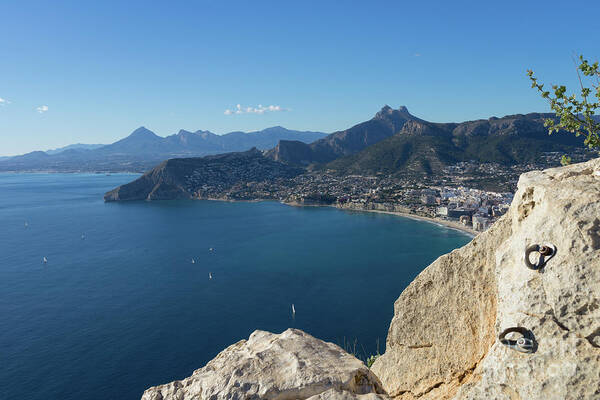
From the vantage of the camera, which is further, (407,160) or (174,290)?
(407,160)

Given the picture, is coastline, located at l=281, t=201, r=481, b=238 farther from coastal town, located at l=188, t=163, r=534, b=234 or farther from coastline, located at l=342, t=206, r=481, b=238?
coastal town, located at l=188, t=163, r=534, b=234

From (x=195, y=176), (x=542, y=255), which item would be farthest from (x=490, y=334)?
(x=195, y=176)

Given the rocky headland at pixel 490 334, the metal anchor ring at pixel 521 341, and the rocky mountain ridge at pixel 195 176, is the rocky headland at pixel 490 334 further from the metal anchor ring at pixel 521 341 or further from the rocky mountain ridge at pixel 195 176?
the rocky mountain ridge at pixel 195 176

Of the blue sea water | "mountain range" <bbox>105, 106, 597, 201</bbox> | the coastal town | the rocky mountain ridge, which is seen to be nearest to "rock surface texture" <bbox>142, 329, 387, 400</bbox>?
the blue sea water

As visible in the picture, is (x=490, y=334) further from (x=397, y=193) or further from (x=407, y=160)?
(x=407, y=160)

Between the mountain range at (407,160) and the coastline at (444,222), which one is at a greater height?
the mountain range at (407,160)

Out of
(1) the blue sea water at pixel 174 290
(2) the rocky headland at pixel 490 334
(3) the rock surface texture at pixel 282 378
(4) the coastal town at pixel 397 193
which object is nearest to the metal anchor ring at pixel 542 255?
(2) the rocky headland at pixel 490 334

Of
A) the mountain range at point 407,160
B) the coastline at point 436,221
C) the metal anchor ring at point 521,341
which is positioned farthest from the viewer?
the mountain range at point 407,160
